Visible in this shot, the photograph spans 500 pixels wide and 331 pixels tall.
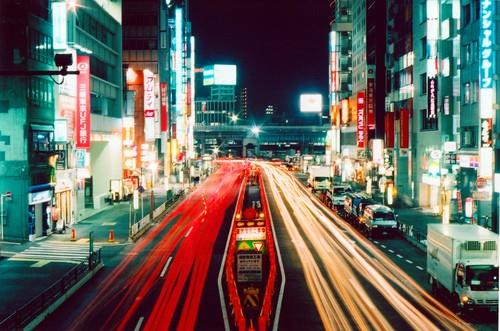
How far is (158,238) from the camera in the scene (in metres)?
45.4

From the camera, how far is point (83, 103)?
5075cm

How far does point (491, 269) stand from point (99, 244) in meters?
25.6

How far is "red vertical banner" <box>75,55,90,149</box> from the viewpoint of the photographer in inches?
1983

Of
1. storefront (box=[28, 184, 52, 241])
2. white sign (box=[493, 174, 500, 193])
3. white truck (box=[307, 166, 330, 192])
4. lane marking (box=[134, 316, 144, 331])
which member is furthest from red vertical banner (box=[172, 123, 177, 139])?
lane marking (box=[134, 316, 144, 331])

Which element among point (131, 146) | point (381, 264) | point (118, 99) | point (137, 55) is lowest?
point (381, 264)

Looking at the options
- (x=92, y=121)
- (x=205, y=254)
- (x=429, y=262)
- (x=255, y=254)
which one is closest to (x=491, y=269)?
(x=429, y=262)

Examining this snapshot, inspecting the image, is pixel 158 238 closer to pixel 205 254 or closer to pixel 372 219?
pixel 205 254

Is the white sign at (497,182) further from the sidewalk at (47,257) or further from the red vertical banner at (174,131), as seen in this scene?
the red vertical banner at (174,131)

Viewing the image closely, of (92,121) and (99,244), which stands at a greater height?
A: (92,121)

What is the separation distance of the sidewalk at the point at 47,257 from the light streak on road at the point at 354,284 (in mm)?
10878

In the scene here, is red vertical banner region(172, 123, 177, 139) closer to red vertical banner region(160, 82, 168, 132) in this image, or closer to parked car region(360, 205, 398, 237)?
red vertical banner region(160, 82, 168, 132)

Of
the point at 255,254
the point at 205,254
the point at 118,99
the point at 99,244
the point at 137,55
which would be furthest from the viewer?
the point at 137,55

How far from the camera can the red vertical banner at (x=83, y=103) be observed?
50375 millimetres

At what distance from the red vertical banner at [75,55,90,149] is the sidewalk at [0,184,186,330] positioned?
6.70m
